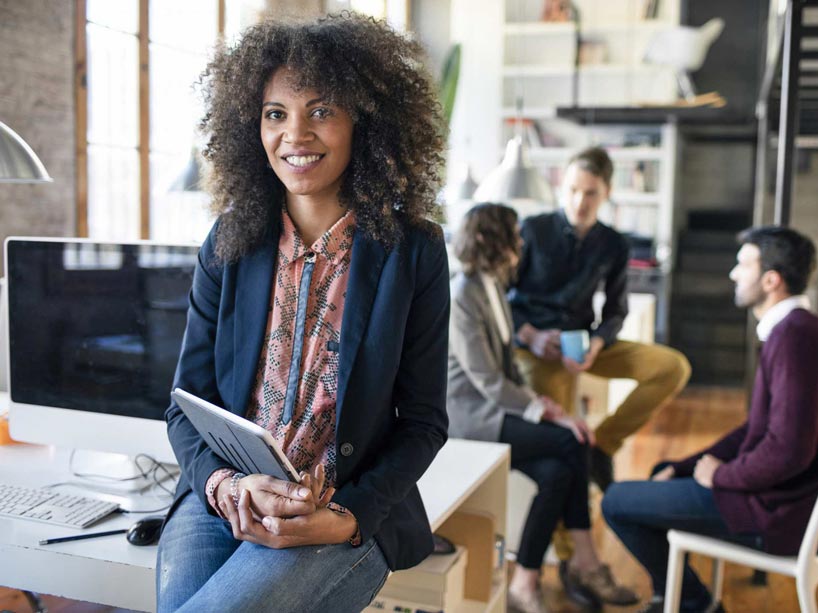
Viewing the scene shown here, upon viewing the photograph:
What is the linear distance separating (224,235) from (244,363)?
0.74 ft

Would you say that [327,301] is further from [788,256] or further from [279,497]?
[788,256]

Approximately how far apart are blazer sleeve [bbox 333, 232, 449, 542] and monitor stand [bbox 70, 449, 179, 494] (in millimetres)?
669

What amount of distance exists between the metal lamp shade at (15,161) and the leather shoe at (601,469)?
2.35 metres

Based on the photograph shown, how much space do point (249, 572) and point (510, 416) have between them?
1817mm

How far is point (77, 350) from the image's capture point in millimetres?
2012

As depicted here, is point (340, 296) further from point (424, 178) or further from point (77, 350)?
point (77, 350)

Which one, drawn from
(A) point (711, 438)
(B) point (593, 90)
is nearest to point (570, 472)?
(A) point (711, 438)

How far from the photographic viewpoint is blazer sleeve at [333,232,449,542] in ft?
4.89

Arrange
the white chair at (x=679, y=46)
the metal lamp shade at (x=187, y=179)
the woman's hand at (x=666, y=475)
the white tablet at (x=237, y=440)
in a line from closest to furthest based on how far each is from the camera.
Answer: the white tablet at (x=237, y=440)
the woman's hand at (x=666, y=475)
the metal lamp shade at (x=187, y=179)
the white chair at (x=679, y=46)

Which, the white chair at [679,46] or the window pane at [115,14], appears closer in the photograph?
the window pane at [115,14]

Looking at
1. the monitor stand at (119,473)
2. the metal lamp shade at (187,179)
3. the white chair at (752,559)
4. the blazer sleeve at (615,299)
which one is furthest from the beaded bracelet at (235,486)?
the metal lamp shade at (187,179)

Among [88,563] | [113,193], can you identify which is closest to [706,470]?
[88,563]

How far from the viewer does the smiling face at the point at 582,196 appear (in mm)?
3664

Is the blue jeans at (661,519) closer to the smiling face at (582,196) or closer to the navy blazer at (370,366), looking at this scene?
the navy blazer at (370,366)
